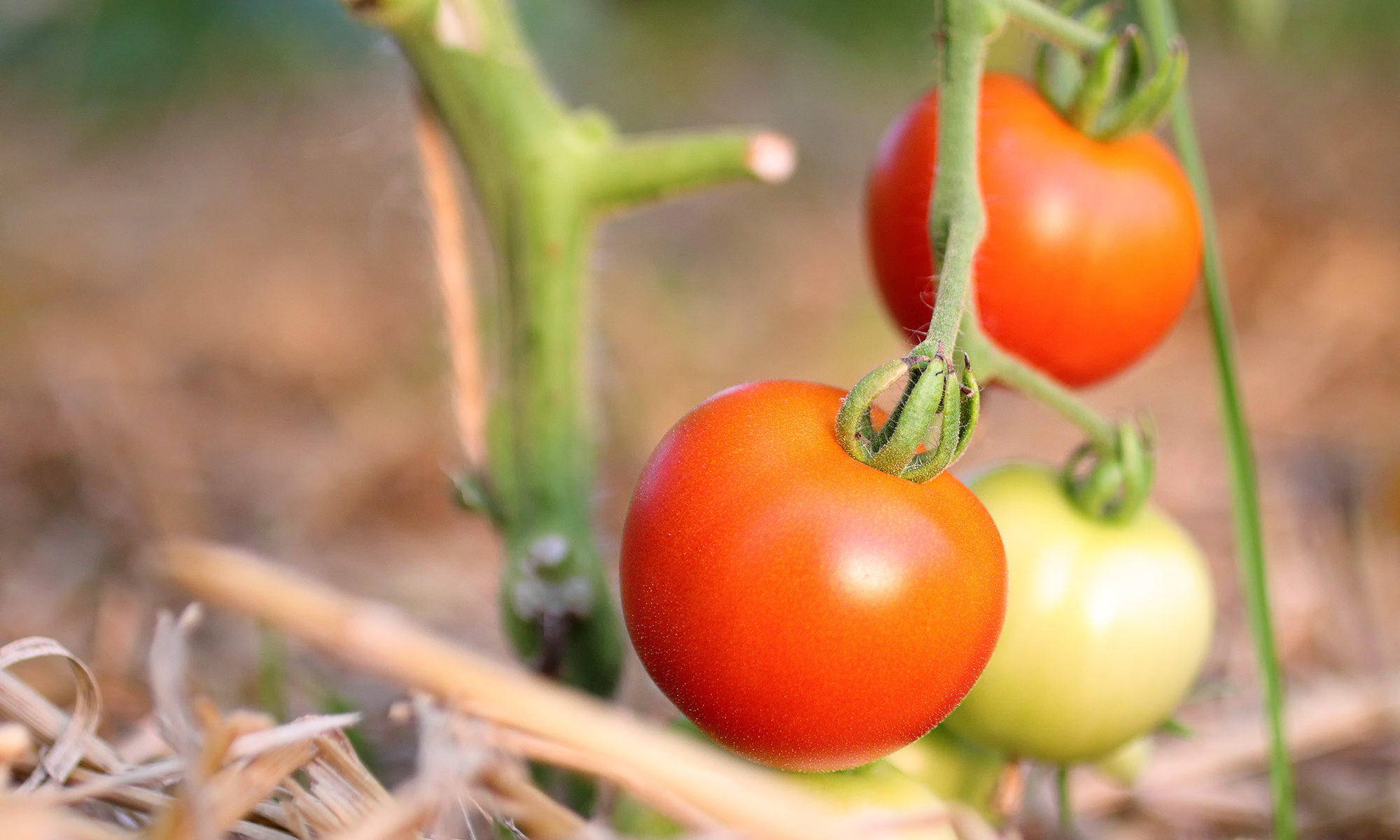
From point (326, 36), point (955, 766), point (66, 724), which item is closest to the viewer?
point (66, 724)

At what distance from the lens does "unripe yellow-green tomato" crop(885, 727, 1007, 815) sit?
0.50m

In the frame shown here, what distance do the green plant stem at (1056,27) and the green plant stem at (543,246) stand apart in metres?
0.13

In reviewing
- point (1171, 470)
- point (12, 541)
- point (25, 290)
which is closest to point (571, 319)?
point (12, 541)

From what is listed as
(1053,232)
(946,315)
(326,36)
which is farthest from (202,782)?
(326,36)

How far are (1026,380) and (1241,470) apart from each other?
0.50 ft

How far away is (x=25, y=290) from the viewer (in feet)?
4.66

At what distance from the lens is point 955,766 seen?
0.51 m

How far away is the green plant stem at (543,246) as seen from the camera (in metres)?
0.54

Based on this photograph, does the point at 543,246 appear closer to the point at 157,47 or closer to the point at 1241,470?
the point at 1241,470

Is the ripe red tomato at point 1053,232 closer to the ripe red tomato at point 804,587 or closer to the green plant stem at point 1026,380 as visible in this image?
the green plant stem at point 1026,380

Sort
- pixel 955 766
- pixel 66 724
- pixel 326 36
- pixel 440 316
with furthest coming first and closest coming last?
pixel 326 36
pixel 440 316
pixel 955 766
pixel 66 724

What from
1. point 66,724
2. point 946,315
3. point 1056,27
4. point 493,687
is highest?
point 1056,27

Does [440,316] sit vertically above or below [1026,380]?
below

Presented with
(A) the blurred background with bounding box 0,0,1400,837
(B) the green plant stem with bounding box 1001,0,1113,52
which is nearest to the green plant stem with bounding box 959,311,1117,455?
(B) the green plant stem with bounding box 1001,0,1113,52
